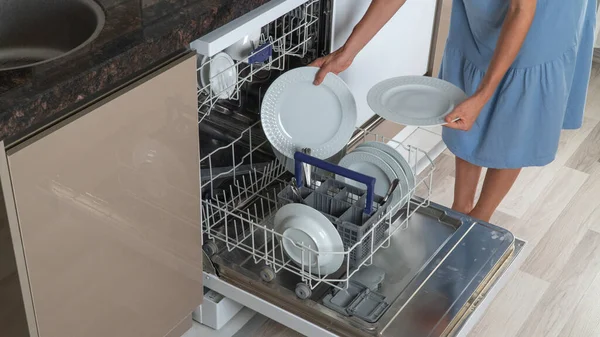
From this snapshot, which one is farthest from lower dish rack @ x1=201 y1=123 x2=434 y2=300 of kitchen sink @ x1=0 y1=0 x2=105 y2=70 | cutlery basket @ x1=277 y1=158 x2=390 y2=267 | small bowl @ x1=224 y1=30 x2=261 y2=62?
kitchen sink @ x1=0 y1=0 x2=105 y2=70

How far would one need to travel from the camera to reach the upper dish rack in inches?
70.0

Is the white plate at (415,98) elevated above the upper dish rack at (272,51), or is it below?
below

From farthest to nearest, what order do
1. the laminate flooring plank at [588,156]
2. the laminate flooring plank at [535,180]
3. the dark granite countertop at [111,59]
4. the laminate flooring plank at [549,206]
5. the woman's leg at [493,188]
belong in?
the laminate flooring plank at [588,156] → the laminate flooring plank at [535,180] → the laminate flooring plank at [549,206] → the woman's leg at [493,188] → the dark granite countertop at [111,59]

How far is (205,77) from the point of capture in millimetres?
1778

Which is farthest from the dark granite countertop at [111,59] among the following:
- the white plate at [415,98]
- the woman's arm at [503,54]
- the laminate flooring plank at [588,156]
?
the laminate flooring plank at [588,156]

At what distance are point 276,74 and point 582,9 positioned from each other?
0.73 metres

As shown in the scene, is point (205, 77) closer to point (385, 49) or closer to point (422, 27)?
point (385, 49)

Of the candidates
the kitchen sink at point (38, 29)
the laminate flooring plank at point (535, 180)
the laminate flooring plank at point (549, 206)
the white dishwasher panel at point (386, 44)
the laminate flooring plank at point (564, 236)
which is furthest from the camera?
the laminate flooring plank at point (535, 180)

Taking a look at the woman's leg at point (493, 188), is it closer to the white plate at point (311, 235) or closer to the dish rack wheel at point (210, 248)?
the white plate at point (311, 235)

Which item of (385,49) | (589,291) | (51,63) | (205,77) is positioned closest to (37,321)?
(51,63)

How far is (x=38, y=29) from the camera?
5.46 feet

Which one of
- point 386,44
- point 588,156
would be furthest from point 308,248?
point 588,156

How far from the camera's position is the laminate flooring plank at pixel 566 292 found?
6.85 ft

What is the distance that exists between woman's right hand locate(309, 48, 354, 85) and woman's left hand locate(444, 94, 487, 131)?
0.93 feet
